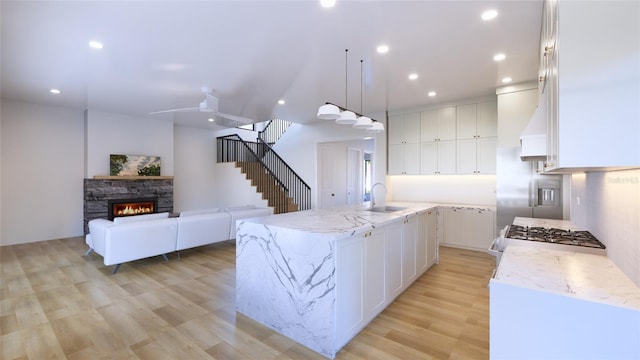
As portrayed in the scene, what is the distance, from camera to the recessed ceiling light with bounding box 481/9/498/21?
2.65 metres

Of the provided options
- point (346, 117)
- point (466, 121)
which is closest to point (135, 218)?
point (346, 117)

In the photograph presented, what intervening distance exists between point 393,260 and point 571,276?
5.76 feet

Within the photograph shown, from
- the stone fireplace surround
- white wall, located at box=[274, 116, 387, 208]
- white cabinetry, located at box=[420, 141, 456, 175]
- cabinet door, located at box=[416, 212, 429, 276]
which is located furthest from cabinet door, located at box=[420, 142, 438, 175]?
the stone fireplace surround

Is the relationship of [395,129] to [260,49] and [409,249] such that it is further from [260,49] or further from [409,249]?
[260,49]

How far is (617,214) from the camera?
181 cm

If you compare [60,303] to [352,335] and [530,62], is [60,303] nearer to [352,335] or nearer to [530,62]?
[352,335]

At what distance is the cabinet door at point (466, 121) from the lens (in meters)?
5.59

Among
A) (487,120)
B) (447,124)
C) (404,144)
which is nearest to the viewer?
(487,120)

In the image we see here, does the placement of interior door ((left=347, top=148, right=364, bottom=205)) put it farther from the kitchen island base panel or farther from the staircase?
the kitchen island base panel

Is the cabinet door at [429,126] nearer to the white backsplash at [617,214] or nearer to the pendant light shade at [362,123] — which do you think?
the pendant light shade at [362,123]

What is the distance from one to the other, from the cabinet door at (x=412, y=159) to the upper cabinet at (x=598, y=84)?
4.87 meters

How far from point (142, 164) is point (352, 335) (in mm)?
7183

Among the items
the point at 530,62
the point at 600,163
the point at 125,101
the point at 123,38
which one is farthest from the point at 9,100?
the point at 530,62

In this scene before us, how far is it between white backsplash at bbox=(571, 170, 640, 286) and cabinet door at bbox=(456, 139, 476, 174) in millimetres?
2961
